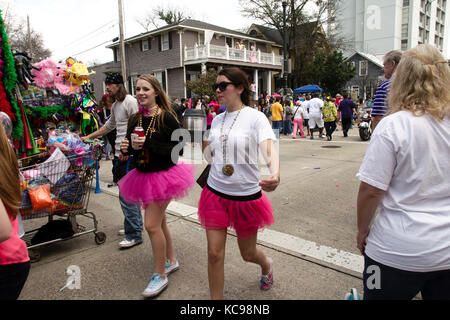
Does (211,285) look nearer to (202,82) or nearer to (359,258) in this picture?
(359,258)

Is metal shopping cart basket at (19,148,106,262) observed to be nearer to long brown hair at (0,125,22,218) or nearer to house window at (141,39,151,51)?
long brown hair at (0,125,22,218)

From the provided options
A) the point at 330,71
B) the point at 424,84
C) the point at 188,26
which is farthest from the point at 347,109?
the point at 330,71

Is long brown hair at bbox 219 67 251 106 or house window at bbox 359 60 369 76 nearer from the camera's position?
long brown hair at bbox 219 67 251 106

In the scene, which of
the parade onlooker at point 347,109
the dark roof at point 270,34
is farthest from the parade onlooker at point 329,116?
the dark roof at point 270,34

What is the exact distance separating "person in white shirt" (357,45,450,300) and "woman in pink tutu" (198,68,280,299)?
0.85m

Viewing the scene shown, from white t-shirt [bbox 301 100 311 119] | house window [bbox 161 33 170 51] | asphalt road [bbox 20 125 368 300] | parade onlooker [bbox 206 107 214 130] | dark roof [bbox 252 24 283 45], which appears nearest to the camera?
asphalt road [bbox 20 125 368 300]

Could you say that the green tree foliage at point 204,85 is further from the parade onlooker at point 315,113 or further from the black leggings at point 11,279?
the black leggings at point 11,279

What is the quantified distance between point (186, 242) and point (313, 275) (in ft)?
5.03

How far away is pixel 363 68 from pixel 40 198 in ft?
150

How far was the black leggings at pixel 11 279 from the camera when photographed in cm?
162

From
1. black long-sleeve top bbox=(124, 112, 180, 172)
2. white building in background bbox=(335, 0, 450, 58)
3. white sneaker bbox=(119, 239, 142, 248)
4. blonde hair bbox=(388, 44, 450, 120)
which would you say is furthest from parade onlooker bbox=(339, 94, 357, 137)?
white building in background bbox=(335, 0, 450, 58)

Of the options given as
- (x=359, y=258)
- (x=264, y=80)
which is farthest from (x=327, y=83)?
(x=359, y=258)

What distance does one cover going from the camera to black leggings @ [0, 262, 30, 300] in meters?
1.62
